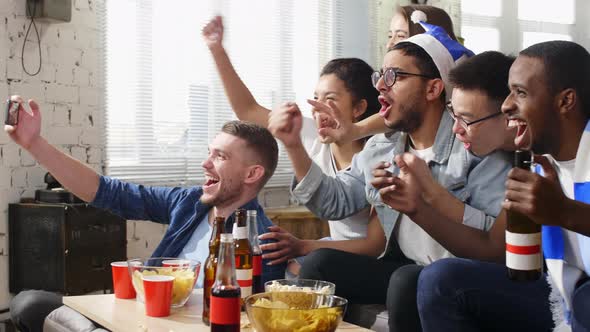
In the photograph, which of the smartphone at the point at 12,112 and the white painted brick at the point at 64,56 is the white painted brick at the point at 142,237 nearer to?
the white painted brick at the point at 64,56

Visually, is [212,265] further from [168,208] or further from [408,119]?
[408,119]

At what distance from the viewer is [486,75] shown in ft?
7.07

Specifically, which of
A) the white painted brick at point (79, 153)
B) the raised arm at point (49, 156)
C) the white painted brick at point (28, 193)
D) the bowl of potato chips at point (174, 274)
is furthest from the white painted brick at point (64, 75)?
the bowl of potato chips at point (174, 274)

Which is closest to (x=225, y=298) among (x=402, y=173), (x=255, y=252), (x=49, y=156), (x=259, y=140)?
(x=255, y=252)

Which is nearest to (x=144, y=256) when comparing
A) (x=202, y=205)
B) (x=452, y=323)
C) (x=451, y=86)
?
(x=202, y=205)

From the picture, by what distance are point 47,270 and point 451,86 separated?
88.4 inches

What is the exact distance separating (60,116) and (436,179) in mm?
2389

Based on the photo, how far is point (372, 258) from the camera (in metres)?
2.30

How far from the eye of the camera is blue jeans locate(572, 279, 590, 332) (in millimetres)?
1602

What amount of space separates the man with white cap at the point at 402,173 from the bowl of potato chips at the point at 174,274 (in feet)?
1.51

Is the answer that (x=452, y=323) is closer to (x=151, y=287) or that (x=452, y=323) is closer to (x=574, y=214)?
(x=574, y=214)

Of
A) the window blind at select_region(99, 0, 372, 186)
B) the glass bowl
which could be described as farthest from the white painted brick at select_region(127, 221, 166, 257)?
the glass bowl

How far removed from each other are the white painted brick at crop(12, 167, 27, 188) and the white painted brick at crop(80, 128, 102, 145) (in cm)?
37

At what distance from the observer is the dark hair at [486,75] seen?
2.14 meters
